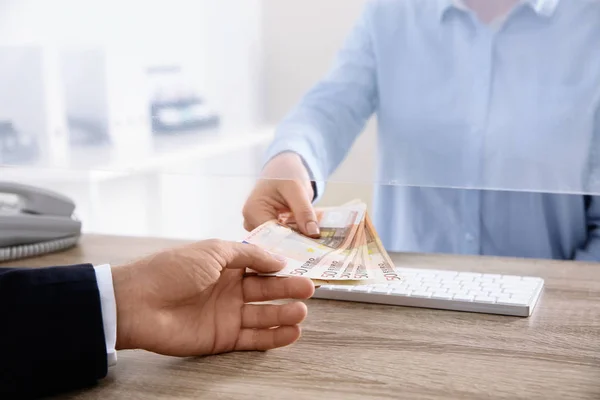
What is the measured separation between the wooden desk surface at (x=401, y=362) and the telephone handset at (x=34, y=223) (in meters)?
0.52

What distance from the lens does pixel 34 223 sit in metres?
1.31

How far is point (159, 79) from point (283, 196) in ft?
0.90

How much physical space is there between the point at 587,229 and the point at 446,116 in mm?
626

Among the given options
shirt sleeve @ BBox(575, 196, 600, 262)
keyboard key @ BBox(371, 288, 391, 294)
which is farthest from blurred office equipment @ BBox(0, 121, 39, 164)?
shirt sleeve @ BBox(575, 196, 600, 262)

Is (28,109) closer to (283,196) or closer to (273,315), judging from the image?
(283,196)

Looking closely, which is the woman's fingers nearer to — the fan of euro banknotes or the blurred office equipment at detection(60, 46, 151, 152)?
the fan of euro banknotes

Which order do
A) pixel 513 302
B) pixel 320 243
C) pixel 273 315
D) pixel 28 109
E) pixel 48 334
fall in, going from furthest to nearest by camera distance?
1. pixel 28 109
2. pixel 320 243
3. pixel 513 302
4. pixel 273 315
5. pixel 48 334

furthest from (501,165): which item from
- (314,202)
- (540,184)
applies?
(314,202)

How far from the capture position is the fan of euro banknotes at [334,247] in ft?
3.01

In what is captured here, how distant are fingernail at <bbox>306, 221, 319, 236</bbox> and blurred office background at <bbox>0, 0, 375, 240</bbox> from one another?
9 centimetres

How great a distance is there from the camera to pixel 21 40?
3.85 ft

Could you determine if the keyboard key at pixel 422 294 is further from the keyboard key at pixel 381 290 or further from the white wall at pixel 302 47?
the white wall at pixel 302 47

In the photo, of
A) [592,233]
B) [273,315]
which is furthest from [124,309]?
[592,233]

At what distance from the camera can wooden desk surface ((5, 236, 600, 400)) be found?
0.75m
